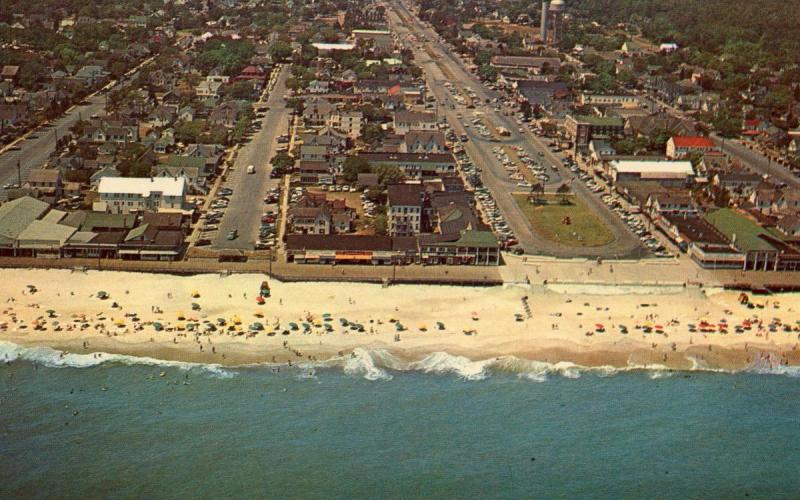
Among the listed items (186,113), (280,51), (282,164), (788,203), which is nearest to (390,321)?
(282,164)

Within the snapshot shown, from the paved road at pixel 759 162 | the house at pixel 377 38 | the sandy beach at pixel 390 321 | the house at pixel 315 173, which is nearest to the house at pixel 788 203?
the paved road at pixel 759 162

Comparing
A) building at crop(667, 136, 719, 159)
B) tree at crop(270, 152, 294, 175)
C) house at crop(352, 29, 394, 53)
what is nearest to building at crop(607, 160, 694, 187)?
building at crop(667, 136, 719, 159)

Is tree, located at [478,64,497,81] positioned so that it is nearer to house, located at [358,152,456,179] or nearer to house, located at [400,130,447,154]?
house, located at [400,130,447,154]

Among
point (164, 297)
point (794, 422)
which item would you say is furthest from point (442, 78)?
point (794, 422)

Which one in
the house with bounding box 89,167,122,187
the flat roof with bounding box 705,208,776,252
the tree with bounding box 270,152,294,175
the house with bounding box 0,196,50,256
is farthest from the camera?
the tree with bounding box 270,152,294,175

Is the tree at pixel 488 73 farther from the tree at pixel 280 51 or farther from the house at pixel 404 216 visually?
the house at pixel 404 216

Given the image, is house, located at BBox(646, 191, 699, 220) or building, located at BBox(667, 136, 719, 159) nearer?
house, located at BBox(646, 191, 699, 220)

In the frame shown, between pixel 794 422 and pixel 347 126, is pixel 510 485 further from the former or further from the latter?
pixel 347 126

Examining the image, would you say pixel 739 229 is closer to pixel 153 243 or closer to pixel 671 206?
pixel 671 206
